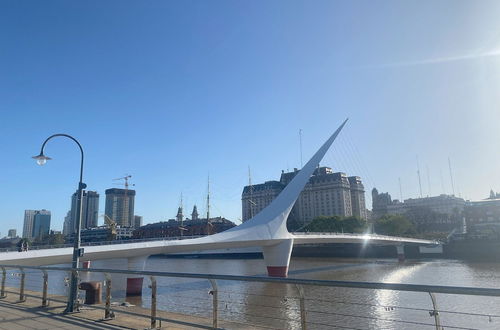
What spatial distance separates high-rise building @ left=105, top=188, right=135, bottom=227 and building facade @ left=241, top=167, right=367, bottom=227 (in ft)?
220

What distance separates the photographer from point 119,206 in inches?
6727

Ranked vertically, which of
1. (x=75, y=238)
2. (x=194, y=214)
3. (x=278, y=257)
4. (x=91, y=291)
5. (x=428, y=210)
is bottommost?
(x=278, y=257)

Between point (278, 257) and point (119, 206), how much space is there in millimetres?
147242

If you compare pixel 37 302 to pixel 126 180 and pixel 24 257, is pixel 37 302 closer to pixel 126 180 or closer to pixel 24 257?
pixel 24 257

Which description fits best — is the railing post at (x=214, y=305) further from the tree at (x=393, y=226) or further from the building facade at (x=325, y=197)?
the building facade at (x=325, y=197)

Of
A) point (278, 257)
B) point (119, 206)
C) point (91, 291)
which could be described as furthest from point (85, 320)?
point (119, 206)

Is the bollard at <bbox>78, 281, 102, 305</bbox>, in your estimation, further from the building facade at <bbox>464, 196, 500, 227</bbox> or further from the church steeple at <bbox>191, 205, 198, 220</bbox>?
the church steeple at <bbox>191, 205, 198, 220</bbox>

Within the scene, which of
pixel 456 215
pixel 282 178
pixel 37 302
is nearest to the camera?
pixel 37 302

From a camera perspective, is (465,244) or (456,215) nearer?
(465,244)

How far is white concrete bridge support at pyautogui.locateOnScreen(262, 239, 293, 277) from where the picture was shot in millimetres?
36000

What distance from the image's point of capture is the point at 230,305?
1752 centimetres

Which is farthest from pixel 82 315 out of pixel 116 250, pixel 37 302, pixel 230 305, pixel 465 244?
pixel 465 244

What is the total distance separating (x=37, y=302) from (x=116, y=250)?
16.3 m

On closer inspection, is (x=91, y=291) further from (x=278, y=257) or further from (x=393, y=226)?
(x=393, y=226)
